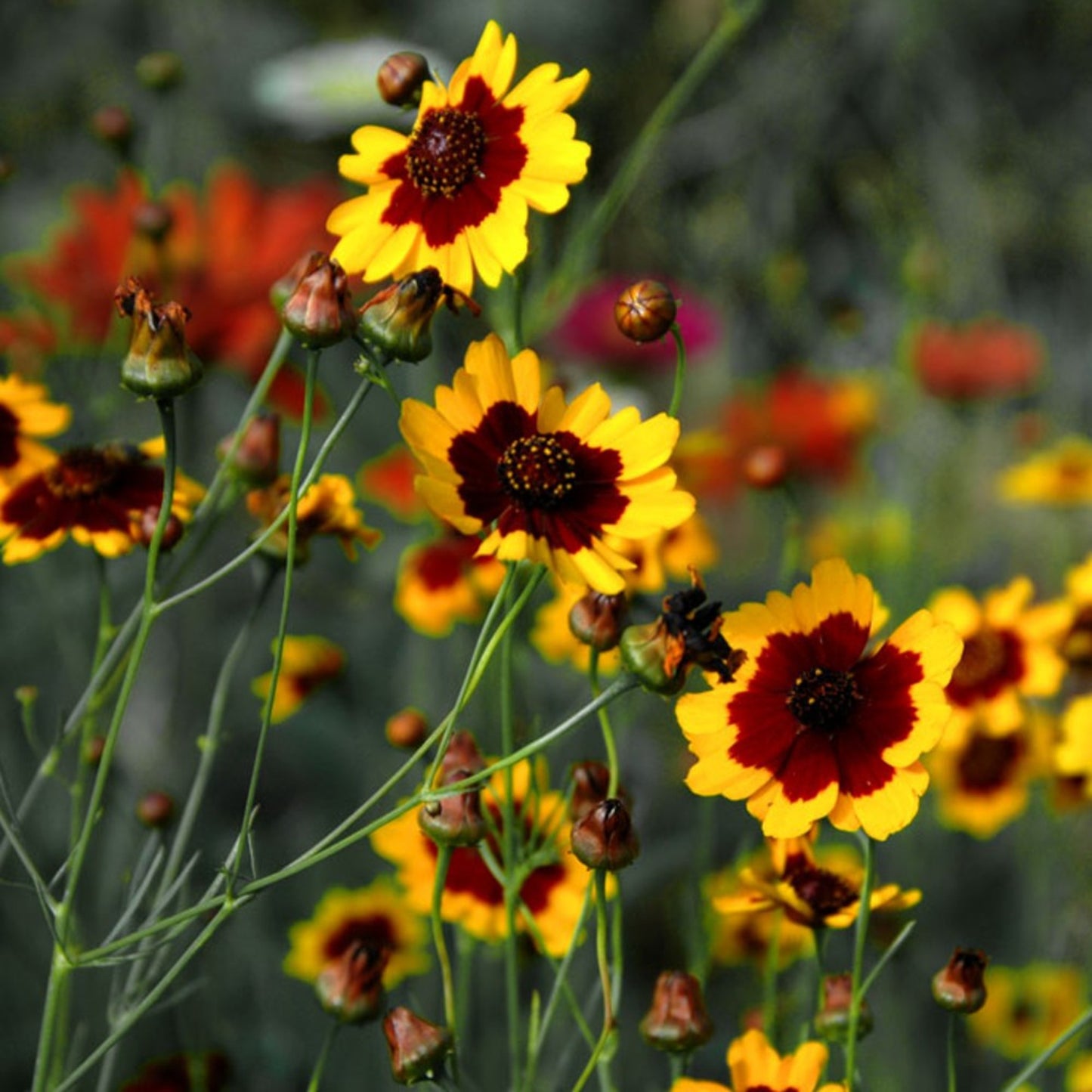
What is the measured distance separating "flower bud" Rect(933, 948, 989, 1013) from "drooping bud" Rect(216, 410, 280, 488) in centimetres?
34

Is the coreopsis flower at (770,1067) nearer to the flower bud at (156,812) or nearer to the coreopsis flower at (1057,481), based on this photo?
the flower bud at (156,812)

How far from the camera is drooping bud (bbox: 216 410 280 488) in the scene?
26.0 inches

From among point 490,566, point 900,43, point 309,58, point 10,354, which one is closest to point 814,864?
point 490,566

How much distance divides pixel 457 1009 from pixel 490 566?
27 centimetres

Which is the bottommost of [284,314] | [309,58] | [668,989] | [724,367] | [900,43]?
[668,989]

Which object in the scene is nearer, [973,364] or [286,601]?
[286,601]

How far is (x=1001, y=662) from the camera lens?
82 cm

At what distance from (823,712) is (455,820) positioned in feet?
0.47

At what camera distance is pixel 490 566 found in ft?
2.89

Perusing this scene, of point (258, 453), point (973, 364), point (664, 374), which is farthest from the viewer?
point (664, 374)

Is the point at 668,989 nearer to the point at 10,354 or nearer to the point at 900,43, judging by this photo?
the point at 10,354

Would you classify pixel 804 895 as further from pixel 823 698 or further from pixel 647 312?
pixel 647 312

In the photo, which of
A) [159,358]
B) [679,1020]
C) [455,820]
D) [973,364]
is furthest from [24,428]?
[973,364]

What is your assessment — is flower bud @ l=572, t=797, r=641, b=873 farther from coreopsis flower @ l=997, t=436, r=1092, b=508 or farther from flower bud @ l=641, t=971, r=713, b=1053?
coreopsis flower @ l=997, t=436, r=1092, b=508
